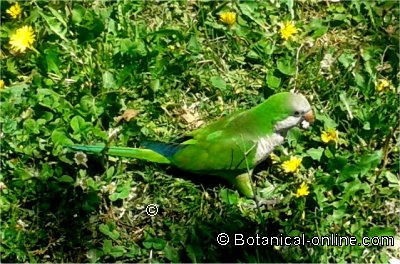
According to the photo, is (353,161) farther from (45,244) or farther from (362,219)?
(45,244)

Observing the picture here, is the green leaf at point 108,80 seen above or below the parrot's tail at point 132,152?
above

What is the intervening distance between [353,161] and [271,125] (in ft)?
1.26

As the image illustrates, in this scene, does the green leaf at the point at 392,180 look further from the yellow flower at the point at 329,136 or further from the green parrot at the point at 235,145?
the green parrot at the point at 235,145

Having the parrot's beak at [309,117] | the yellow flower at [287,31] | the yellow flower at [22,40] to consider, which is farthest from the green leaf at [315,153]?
the yellow flower at [22,40]

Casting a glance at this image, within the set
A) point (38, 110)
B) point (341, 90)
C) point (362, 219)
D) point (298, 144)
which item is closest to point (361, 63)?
point (341, 90)

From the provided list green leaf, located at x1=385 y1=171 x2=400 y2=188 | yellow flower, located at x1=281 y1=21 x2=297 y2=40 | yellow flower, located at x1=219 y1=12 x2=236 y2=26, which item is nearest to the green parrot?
green leaf, located at x1=385 y1=171 x2=400 y2=188

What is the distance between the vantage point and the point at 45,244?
3012mm

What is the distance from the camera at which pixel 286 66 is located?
3434 millimetres

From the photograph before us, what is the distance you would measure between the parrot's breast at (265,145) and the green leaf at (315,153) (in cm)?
16

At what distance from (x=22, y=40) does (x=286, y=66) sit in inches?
45.0

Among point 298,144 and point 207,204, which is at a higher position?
point 298,144

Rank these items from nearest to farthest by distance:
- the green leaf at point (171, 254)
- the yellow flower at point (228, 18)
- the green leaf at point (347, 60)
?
the green leaf at point (171, 254) → the green leaf at point (347, 60) → the yellow flower at point (228, 18)

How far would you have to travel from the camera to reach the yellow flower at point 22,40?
342 cm

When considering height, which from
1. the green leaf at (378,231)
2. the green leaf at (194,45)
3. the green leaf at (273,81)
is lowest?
the green leaf at (378,231)
